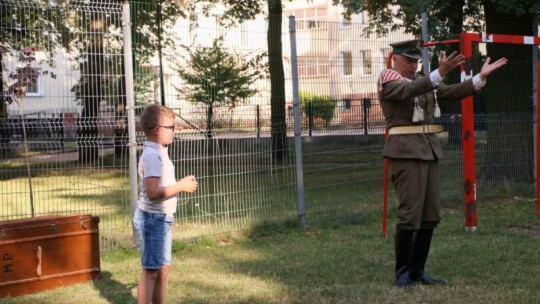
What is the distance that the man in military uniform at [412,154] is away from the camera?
6312mm

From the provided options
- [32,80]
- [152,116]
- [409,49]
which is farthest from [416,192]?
[32,80]

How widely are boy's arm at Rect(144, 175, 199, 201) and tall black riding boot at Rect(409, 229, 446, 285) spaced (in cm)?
233

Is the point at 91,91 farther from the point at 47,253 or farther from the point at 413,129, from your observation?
the point at 413,129

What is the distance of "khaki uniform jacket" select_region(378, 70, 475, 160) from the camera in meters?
6.24

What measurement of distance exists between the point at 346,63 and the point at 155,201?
18.7 ft

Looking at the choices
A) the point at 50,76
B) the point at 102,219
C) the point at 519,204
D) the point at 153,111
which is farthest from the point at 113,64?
the point at 519,204

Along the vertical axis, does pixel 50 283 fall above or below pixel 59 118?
below

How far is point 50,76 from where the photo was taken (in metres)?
7.91

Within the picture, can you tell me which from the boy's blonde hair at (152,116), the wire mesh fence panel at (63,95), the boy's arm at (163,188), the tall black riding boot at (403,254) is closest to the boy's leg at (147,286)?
the boy's arm at (163,188)

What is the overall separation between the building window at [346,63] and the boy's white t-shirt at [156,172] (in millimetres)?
5383

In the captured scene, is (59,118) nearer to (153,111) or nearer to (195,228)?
(195,228)

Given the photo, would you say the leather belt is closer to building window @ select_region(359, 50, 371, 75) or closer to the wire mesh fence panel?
the wire mesh fence panel

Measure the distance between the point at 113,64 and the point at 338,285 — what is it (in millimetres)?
3482

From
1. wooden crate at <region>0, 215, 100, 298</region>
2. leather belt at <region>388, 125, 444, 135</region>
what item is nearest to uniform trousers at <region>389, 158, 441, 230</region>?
leather belt at <region>388, 125, 444, 135</region>
